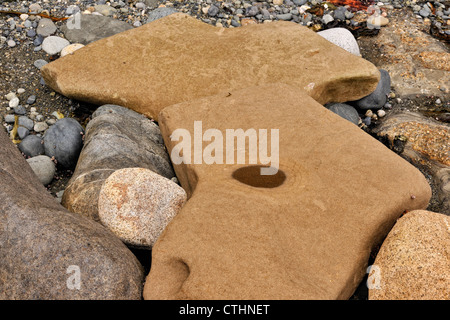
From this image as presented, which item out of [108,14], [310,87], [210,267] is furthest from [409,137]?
[108,14]

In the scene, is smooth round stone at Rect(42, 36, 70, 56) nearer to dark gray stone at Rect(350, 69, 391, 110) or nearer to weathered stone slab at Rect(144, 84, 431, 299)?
weathered stone slab at Rect(144, 84, 431, 299)

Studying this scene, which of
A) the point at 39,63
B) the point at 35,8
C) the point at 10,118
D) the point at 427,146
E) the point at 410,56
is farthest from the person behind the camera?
the point at 35,8

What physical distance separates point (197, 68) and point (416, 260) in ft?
8.22

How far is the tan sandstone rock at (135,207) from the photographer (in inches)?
110

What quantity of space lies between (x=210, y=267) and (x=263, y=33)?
2.85 metres

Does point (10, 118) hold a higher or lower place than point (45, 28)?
lower

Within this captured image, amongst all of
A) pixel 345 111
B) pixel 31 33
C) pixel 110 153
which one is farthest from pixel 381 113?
pixel 31 33

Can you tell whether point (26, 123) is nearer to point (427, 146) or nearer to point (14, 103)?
point (14, 103)

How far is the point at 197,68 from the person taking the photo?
13.5 ft

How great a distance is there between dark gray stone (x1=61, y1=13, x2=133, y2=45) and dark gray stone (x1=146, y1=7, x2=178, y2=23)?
27 cm

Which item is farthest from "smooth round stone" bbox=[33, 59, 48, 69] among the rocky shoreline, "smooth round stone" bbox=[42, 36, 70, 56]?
"smooth round stone" bbox=[42, 36, 70, 56]

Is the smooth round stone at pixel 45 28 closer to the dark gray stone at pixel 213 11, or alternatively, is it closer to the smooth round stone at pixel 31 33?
the smooth round stone at pixel 31 33

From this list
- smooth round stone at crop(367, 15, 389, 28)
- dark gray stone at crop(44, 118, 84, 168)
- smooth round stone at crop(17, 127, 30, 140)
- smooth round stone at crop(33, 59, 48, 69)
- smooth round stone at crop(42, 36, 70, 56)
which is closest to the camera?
dark gray stone at crop(44, 118, 84, 168)

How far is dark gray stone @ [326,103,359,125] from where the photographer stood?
4203 millimetres
